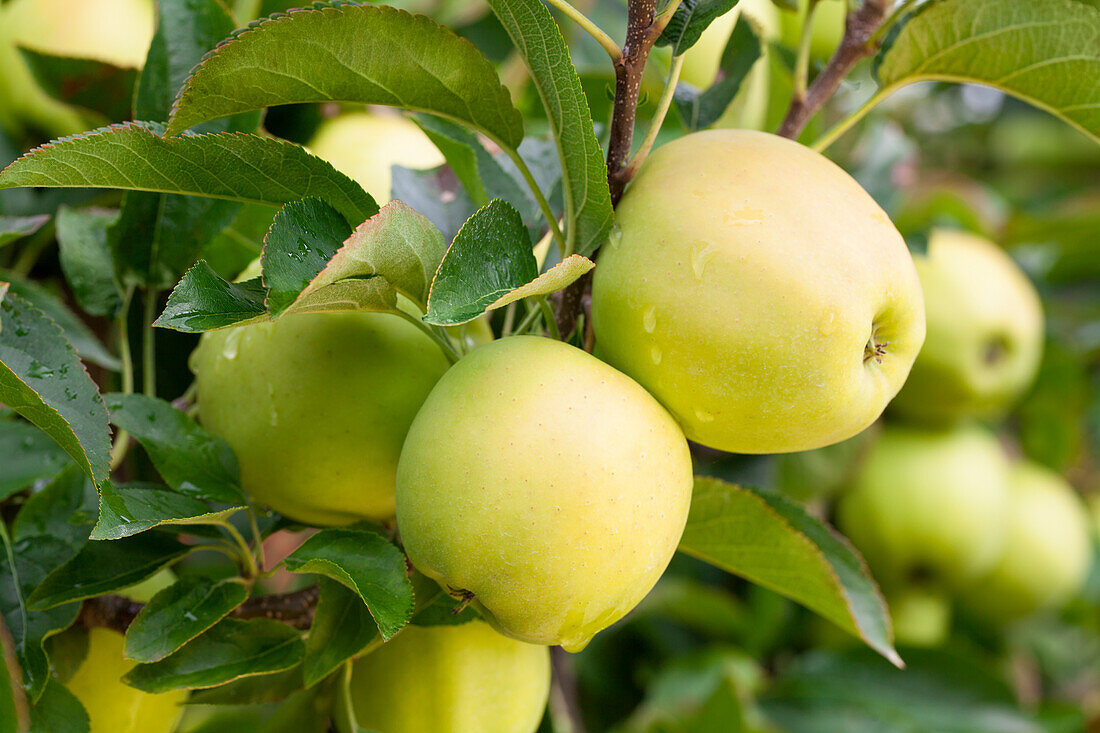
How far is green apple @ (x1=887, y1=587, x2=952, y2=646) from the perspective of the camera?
1278mm

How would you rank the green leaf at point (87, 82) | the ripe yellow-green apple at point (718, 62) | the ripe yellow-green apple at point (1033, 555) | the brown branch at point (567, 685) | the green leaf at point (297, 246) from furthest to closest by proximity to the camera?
the ripe yellow-green apple at point (1033, 555) → the brown branch at point (567, 685) → the ripe yellow-green apple at point (718, 62) → the green leaf at point (87, 82) → the green leaf at point (297, 246)

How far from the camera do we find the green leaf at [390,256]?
37 cm

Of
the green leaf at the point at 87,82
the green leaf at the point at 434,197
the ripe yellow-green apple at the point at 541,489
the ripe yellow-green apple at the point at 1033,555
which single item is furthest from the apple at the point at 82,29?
the ripe yellow-green apple at the point at 1033,555

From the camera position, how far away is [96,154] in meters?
0.41

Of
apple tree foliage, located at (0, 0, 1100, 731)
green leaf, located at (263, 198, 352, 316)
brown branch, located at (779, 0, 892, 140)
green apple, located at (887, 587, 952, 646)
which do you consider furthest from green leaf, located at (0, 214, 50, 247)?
green apple, located at (887, 587, 952, 646)

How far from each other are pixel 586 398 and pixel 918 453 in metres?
0.94

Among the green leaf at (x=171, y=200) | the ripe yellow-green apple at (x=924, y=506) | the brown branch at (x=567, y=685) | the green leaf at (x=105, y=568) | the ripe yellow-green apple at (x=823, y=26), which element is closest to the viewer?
the green leaf at (x=105, y=568)

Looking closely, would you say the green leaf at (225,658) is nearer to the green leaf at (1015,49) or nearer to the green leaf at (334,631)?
the green leaf at (334,631)

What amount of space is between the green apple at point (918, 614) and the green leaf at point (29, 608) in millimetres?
1086

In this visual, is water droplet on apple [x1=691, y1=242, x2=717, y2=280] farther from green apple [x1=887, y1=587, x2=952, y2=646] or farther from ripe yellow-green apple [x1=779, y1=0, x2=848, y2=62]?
green apple [x1=887, y1=587, x2=952, y2=646]

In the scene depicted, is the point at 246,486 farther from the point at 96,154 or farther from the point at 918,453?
the point at 918,453

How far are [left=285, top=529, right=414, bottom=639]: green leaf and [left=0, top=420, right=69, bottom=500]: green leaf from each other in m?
0.25

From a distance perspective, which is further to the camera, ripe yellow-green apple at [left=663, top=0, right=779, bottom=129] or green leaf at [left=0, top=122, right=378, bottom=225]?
ripe yellow-green apple at [left=663, top=0, right=779, bottom=129]

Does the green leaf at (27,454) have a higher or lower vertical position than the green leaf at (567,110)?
lower
